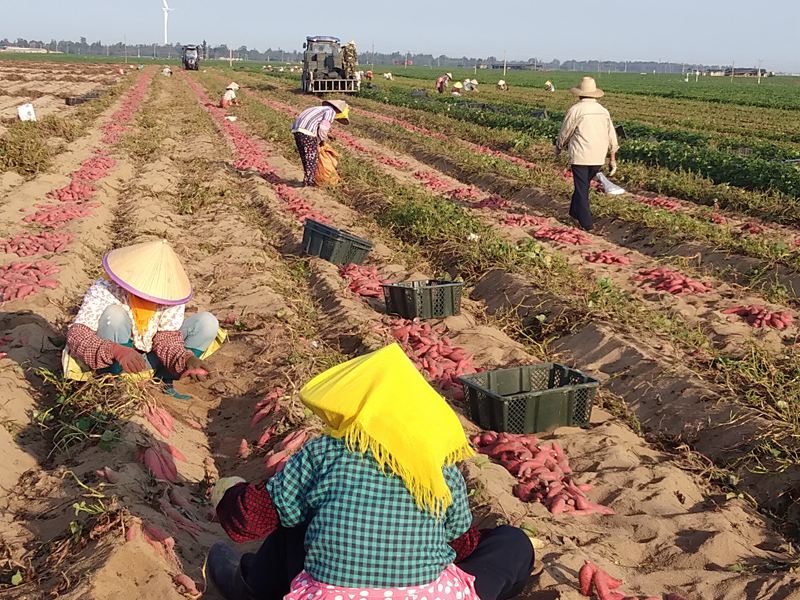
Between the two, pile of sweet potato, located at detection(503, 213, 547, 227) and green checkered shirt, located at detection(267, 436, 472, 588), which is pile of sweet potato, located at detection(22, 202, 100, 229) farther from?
green checkered shirt, located at detection(267, 436, 472, 588)

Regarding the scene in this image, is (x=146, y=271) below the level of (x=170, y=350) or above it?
above

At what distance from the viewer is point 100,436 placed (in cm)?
412

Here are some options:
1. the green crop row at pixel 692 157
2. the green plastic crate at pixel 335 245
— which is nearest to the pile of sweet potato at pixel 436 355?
the green plastic crate at pixel 335 245

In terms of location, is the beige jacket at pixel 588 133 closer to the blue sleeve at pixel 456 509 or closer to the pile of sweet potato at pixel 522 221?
the pile of sweet potato at pixel 522 221

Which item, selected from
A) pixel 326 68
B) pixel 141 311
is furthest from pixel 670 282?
pixel 326 68

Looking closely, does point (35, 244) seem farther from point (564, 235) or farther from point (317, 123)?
point (564, 235)

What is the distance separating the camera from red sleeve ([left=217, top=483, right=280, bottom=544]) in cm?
251

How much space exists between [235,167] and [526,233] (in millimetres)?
6506

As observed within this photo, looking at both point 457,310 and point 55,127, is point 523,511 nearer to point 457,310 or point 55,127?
point 457,310

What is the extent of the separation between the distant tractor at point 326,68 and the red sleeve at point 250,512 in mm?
32686

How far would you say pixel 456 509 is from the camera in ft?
8.04

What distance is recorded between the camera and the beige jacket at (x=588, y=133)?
30.8ft

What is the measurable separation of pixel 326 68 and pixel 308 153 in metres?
23.9

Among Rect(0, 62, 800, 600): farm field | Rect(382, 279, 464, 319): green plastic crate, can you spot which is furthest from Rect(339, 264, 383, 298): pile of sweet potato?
Rect(382, 279, 464, 319): green plastic crate
